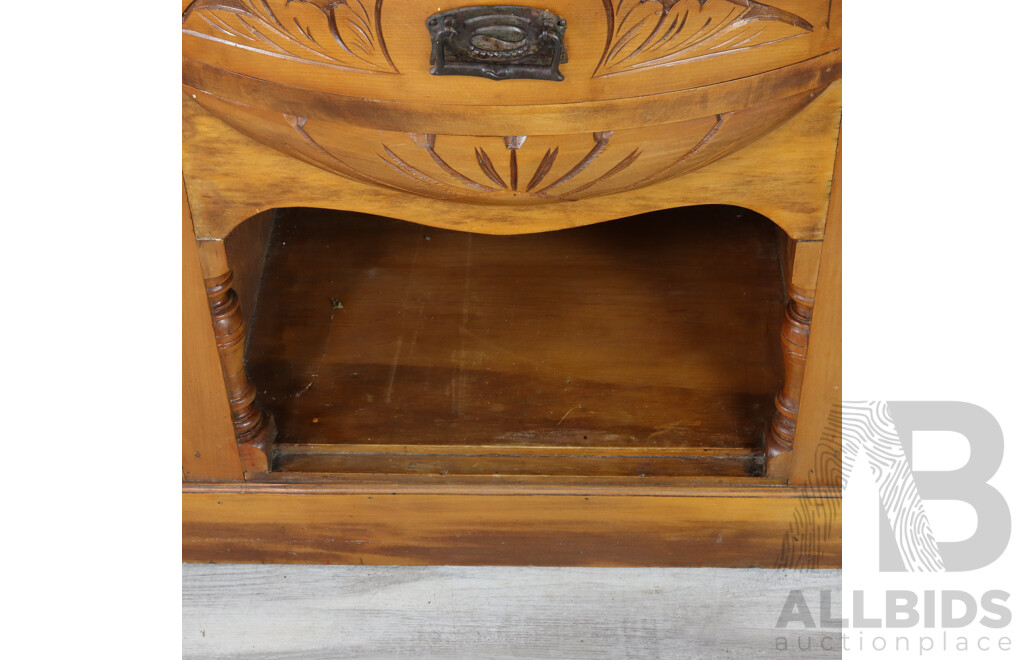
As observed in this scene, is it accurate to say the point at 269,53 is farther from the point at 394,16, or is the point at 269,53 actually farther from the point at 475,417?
the point at 475,417

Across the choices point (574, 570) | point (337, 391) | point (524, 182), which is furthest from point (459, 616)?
point (524, 182)

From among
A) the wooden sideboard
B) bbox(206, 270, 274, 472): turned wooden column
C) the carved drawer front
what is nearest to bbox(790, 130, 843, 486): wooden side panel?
the wooden sideboard

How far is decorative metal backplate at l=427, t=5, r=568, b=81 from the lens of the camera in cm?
75

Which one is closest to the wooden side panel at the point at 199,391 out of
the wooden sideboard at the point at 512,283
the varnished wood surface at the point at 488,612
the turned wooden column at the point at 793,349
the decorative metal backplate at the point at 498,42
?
the wooden sideboard at the point at 512,283

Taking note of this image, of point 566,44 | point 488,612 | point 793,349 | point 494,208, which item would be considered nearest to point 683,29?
point 566,44

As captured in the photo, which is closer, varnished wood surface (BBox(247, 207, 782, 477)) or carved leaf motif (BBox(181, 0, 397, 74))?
carved leaf motif (BBox(181, 0, 397, 74))

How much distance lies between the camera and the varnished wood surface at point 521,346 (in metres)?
1.12

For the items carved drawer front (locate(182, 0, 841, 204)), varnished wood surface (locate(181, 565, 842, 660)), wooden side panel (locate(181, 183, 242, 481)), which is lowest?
varnished wood surface (locate(181, 565, 842, 660))

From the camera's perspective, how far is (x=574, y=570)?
116 cm

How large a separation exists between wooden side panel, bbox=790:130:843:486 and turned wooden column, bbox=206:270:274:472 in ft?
1.50

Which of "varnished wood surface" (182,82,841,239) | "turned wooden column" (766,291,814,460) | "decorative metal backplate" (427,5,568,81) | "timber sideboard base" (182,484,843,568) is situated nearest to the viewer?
"decorative metal backplate" (427,5,568,81)

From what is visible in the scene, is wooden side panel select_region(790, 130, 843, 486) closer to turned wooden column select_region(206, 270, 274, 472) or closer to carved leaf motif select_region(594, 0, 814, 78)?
carved leaf motif select_region(594, 0, 814, 78)

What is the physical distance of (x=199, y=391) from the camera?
106cm

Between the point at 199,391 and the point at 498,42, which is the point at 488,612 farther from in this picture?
the point at 498,42
